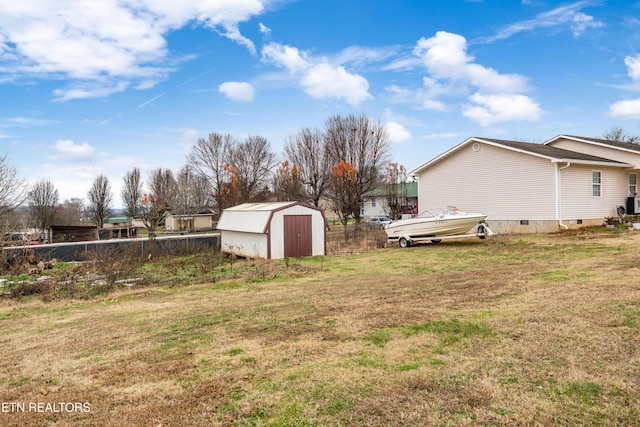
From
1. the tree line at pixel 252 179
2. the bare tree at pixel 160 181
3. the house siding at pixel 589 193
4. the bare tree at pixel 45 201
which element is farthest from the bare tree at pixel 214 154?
the house siding at pixel 589 193

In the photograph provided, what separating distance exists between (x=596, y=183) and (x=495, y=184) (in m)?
4.67

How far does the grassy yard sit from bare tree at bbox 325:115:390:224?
2530 centimetres

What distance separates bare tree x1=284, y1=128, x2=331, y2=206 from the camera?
36156 millimetres

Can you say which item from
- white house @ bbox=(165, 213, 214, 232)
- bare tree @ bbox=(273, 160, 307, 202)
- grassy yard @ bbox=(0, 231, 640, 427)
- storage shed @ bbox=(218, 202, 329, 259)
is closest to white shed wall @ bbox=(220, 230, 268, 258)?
storage shed @ bbox=(218, 202, 329, 259)

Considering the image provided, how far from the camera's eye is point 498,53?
20109mm

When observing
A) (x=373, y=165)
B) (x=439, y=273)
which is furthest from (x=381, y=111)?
(x=439, y=273)

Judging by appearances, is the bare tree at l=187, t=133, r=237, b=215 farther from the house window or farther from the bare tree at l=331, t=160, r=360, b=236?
the house window

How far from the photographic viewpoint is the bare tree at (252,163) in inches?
1797

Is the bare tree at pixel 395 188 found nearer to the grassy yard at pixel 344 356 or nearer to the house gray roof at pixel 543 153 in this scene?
the house gray roof at pixel 543 153

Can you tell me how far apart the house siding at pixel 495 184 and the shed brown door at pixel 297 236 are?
351 inches

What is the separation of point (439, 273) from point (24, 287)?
1057 cm

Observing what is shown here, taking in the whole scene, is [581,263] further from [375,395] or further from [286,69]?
[286,69]

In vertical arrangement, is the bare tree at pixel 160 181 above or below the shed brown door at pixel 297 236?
above

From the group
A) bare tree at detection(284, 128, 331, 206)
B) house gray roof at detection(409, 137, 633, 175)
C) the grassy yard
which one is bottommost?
the grassy yard
